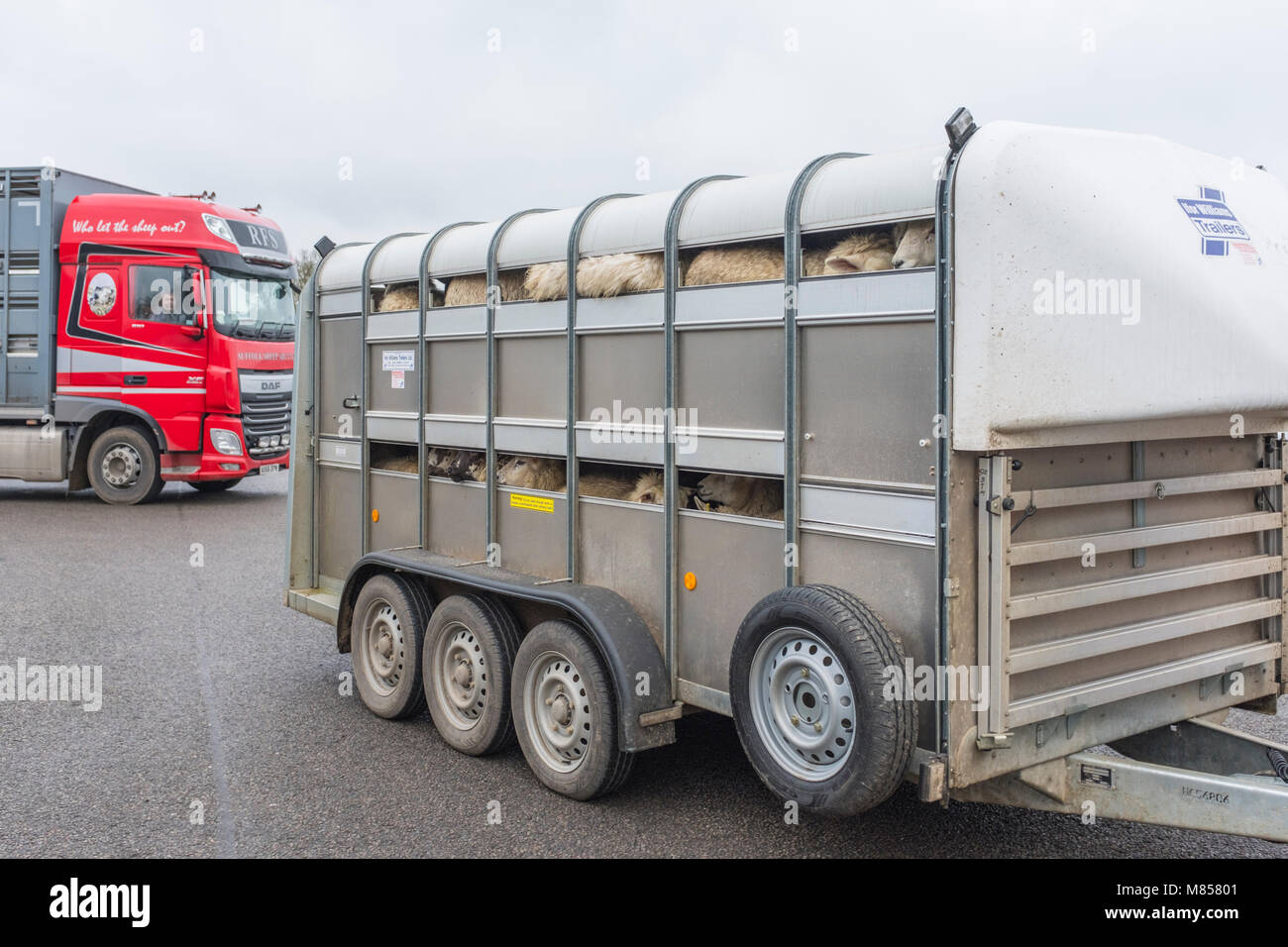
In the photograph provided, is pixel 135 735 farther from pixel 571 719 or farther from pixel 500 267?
pixel 500 267

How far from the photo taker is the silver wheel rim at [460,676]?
19.3 feet

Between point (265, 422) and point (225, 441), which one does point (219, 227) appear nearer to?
point (265, 422)

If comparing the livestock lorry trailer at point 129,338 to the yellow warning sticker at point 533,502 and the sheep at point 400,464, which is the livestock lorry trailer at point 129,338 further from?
the yellow warning sticker at point 533,502

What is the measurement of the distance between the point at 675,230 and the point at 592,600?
5.54 ft

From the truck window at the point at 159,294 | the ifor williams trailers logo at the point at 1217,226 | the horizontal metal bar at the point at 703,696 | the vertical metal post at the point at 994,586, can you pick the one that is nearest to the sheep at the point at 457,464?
the horizontal metal bar at the point at 703,696

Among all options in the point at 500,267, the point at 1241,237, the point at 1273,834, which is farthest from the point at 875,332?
the point at 500,267

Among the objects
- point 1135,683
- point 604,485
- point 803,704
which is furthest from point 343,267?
point 1135,683

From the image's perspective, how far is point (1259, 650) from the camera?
16.0 feet

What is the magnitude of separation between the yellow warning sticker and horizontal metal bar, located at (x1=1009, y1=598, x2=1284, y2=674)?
2.54 meters

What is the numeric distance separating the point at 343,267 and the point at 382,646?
241 centimetres

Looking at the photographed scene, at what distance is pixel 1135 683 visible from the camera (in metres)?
4.40

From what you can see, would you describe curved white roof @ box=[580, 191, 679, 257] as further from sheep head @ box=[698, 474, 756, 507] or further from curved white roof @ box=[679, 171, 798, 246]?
sheep head @ box=[698, 474, 756, 507]
